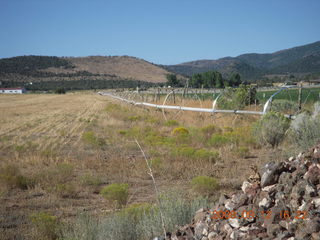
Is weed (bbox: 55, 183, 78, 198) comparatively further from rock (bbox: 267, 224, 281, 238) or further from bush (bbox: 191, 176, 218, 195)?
rock (bbox: 267, 224, 281, 238)

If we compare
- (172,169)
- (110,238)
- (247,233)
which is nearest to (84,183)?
(172,169)

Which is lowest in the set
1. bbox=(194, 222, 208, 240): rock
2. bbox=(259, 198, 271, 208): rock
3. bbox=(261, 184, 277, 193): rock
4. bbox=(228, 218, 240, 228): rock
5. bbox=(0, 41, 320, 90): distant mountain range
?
bbox=(194, 222, 208, 240): rock

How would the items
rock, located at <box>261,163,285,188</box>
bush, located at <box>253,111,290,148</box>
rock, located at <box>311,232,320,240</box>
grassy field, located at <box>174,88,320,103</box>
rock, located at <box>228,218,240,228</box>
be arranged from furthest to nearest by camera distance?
A: grassy field, located at <box>174,88,320,103</box>
bush, located at <box>253,111,290,148</box>
rock, located at <box>261,163,285,188</box>
rock, located at <box>228,218,240,228</box>
rock, located at <box>311,232,320,240</box>

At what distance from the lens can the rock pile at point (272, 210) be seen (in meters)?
3.62

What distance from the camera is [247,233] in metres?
3.82

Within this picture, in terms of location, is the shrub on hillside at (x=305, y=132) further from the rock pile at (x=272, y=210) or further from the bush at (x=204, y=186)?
the rock pile at (x=272, y=210)

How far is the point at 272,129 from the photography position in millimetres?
12180

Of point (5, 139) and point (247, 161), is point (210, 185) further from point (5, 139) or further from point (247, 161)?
point (5, 139)

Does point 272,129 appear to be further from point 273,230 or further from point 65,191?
point 273,230

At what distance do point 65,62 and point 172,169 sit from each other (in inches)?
7372
